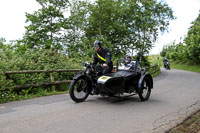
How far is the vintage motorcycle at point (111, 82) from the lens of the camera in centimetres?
620

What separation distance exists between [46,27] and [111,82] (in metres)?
20.3

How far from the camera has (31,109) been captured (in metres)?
5.64

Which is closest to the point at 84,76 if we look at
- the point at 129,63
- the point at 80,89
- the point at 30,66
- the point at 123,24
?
the point at 80,89

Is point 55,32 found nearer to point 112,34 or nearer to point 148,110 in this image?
point 112,34

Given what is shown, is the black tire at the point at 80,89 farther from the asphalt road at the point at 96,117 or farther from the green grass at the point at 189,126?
the green grass at the point at 189,126

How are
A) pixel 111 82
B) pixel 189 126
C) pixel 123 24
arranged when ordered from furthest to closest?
pixel 123 24 < pixel 111 82 < pixel 189 126

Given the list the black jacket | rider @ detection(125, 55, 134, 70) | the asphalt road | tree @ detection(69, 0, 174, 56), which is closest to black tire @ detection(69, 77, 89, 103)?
the asphalt road

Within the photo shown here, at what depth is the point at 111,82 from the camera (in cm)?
615

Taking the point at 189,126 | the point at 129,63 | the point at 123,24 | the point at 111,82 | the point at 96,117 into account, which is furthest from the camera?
the point at 123,24

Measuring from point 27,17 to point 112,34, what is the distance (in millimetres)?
10692

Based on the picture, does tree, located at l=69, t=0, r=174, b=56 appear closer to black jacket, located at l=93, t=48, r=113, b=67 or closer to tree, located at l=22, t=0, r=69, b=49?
tree, located at l=22, t=0, r=69, b=49

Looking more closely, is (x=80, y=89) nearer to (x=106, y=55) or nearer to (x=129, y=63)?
(x=106, y=55)

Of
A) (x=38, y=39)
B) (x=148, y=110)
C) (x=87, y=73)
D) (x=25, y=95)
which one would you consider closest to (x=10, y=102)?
(x=25, y=95)

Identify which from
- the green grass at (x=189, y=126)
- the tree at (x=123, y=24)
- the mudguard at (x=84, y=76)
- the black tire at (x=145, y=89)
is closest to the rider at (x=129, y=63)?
the black tire at (x=145, y=89)
